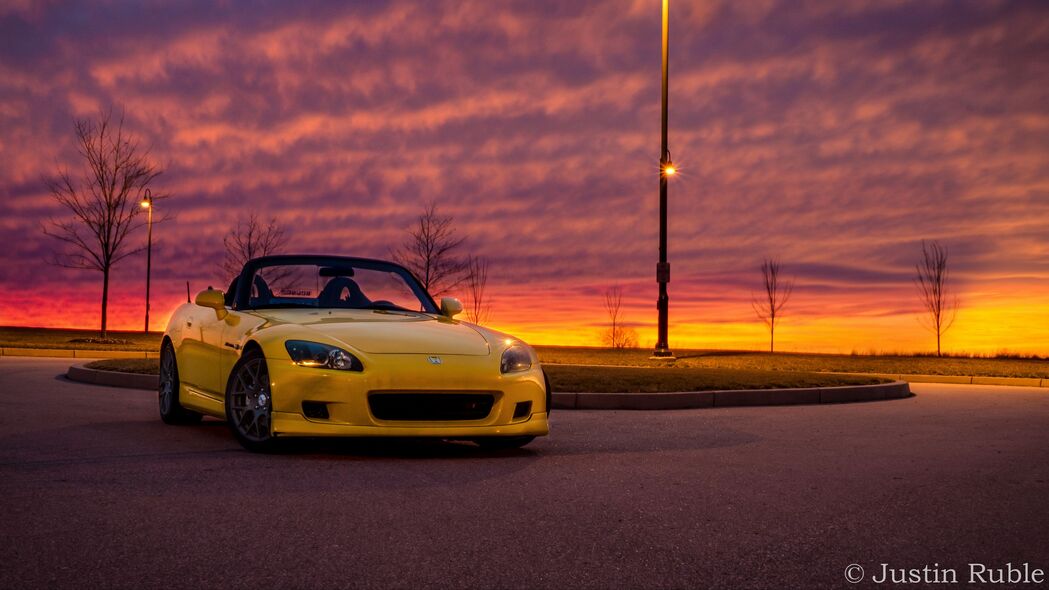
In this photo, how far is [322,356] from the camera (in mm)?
6598

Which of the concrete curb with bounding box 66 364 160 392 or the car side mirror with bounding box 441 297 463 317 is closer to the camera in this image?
the car side mirror with bounding box 441 297 463 317

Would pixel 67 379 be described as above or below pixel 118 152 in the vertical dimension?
below

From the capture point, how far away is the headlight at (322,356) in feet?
21.5

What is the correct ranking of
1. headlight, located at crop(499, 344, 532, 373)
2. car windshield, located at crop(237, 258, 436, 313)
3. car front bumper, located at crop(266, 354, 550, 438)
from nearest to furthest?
1. car front bumper, located at crop(266, 354, 550, 438)
2. headlight, located at crop(499, 344, 532, 373)
3. car windshield, located at crop(237, 258, 436, 313)

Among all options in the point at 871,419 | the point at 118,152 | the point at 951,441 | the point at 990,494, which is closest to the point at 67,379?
the point at 871,419

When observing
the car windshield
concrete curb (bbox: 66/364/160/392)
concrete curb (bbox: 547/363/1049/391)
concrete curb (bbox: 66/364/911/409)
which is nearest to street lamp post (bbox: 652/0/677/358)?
concrete curb (bbox: 547/363/1049/391)

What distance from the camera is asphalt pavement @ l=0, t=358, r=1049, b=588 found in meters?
3.76

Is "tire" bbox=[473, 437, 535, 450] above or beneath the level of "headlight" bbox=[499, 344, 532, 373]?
beneath

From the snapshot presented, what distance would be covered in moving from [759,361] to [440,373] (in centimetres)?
1785

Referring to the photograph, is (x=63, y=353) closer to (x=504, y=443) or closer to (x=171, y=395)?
(x=171, y=395)

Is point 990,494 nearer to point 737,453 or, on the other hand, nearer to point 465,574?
point 737,453

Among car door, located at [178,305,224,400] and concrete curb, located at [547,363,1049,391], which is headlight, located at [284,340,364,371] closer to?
car door, located at [178,305,224,400]

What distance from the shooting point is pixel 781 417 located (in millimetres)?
10695

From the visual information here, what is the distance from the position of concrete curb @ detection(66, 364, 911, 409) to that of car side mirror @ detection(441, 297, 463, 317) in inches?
152
